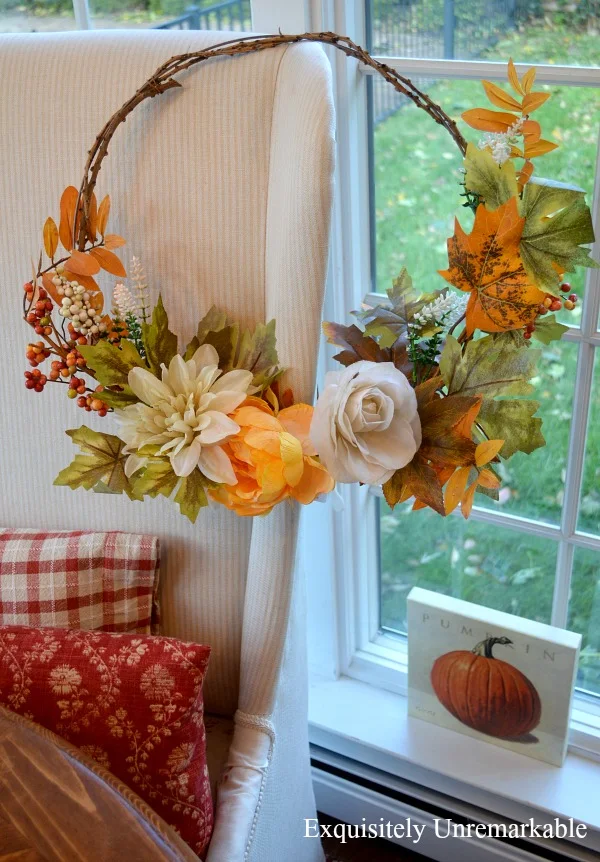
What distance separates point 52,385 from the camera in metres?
1.03

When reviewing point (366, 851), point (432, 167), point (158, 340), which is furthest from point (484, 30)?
point (366, 851)

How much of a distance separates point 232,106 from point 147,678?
2.02 feet

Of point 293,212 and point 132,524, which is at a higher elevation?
point 293,212

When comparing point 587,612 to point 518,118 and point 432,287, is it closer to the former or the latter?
point 432,287

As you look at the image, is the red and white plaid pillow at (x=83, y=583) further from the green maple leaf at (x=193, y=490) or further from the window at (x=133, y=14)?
the window at (x=133, y=14)

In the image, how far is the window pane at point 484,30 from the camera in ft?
3.18

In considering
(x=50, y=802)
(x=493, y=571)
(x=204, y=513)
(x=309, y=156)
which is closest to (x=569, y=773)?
(x=493, y=571)

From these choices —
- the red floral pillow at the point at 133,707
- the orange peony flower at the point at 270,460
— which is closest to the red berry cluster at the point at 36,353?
the orange peony flower at the point at 270,460

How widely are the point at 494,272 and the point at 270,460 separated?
28 cm

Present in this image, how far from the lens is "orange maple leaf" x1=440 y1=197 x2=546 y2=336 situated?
2.60ft

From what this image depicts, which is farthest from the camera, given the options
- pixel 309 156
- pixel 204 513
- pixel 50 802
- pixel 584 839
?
pixel 584 839

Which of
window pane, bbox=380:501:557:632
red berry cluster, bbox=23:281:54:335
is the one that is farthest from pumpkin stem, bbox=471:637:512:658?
red berry cluster, bbox=23:281:54:335

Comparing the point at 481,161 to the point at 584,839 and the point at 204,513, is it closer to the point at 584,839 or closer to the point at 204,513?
the point at 204,513

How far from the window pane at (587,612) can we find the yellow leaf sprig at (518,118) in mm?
→ 650
